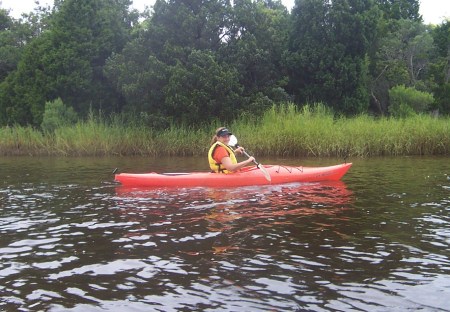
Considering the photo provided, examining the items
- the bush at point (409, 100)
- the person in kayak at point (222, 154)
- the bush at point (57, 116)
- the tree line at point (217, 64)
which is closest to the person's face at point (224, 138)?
the person in kayak at point (222, 154)

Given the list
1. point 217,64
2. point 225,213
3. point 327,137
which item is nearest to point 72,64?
point 217,64

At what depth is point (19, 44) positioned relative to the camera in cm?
2958

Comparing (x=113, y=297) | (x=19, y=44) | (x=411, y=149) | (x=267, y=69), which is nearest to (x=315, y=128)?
(x=411, y=149)

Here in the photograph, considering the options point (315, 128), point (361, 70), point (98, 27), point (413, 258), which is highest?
point (98, 27)

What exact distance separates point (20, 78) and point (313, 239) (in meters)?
22.2

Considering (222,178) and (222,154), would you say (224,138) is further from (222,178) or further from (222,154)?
(222,178)

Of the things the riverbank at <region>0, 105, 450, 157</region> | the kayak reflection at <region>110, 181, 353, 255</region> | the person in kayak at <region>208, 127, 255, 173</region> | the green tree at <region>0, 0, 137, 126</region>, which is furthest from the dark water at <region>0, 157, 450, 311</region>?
the green tree at <region>0, 0, 137, 126</region>

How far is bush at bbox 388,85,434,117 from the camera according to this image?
22391mm

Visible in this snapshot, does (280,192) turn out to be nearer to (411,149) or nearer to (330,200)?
(330,200)

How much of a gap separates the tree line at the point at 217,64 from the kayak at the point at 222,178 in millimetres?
9511

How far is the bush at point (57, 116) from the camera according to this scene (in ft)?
67.4

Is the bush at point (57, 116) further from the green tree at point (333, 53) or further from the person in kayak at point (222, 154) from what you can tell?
the person in kayak at point (222, 154)

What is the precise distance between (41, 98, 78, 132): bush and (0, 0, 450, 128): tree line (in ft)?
0.21

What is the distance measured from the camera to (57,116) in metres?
21.0
